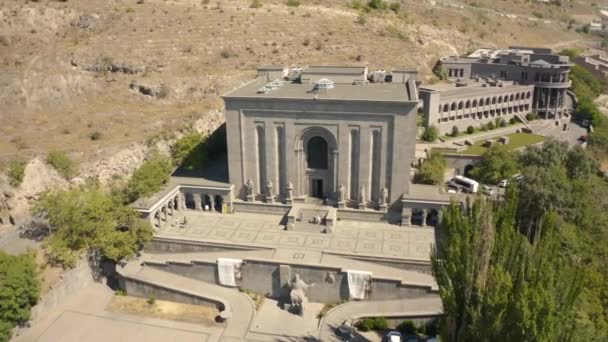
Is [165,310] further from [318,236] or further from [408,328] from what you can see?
[408,328]

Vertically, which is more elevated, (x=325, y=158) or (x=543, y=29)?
(x=543, y=29)

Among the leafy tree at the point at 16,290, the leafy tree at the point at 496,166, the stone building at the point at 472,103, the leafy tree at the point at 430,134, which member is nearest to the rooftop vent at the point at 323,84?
the leafy tree at the point at 496,166

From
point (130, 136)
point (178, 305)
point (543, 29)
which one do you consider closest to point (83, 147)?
point (130, 136)

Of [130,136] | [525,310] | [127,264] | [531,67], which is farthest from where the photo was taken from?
[531,67]

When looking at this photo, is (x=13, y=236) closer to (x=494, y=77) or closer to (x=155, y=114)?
(x=155, y=114)

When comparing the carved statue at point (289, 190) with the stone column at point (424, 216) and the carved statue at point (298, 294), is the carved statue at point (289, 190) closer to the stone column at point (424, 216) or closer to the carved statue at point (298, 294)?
the carved statue at point (298, 294)

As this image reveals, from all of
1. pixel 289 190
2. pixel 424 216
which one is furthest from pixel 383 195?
pixel 289 190
